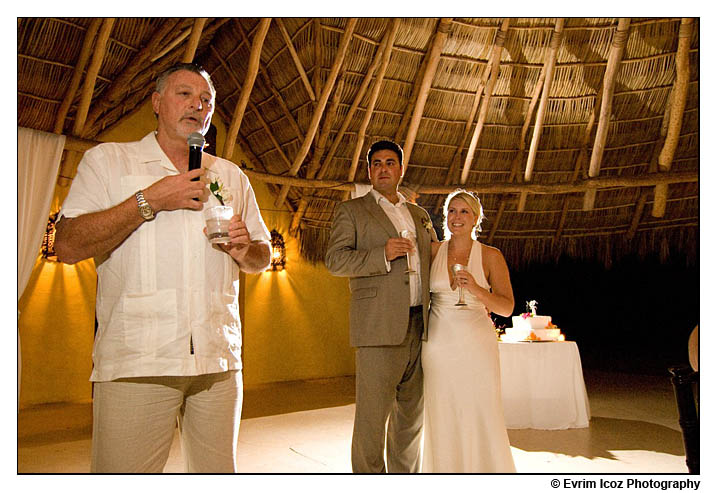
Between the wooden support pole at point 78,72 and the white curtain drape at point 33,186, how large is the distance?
2.37 ft

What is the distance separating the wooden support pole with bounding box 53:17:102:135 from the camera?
196 inches

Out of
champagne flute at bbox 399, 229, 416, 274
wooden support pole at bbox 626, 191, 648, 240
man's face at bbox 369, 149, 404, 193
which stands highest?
wooden support pole at bbox 626, 191, 648, 240

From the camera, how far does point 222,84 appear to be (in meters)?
7.47

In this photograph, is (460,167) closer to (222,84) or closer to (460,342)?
(222,84)

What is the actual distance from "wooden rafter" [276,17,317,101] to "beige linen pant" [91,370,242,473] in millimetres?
5146

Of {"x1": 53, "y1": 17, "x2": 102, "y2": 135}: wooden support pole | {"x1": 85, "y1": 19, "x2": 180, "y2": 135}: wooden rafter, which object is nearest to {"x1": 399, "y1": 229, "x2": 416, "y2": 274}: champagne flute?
{"x1": 53, "y1": 17, "x2": 102, "y2": 135}: wooden support pole

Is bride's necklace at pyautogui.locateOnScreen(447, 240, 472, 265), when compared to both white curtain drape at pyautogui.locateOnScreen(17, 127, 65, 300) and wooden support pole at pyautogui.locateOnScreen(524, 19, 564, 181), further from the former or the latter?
wooden support pole at pyautogui.locateOnScreen(524, 19, 564, 181)

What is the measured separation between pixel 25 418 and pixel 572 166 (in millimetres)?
7214

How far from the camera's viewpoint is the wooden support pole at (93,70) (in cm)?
479

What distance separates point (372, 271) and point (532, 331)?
3.15 metres

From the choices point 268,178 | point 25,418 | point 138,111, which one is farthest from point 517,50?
point 25,418

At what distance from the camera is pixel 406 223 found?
311 cm

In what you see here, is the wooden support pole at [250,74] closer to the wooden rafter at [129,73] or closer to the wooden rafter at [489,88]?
the wooden rafter at [129,73]

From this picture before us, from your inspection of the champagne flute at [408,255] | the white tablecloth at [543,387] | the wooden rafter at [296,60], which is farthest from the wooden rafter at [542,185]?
the champagne flute at [408,255]
